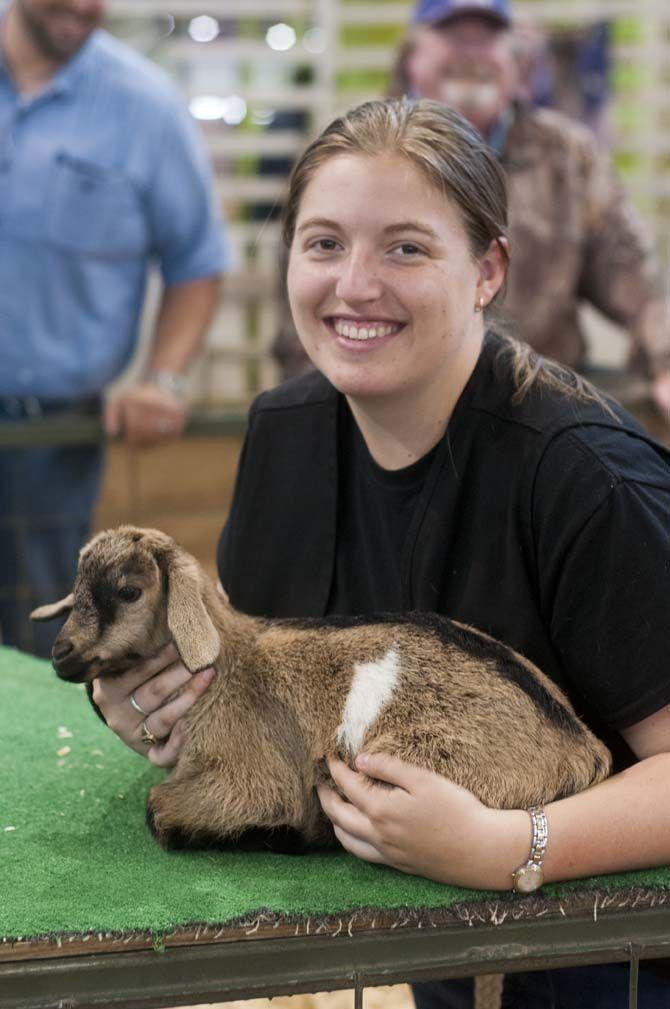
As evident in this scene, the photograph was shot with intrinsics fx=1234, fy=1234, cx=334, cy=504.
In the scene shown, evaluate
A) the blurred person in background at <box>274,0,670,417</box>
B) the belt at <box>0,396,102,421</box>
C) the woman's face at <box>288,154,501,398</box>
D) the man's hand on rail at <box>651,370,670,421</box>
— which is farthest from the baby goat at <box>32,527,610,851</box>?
the man's hand on rail at <box>651,370,670,421</box>

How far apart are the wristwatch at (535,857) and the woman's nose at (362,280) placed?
1.78 feet

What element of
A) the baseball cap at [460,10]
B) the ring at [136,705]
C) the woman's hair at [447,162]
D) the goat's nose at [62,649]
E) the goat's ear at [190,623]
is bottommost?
the ring at [136,705]

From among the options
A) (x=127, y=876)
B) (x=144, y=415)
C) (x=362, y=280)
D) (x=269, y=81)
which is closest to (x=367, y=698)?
(x=127, y=876)

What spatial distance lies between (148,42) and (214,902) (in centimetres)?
435

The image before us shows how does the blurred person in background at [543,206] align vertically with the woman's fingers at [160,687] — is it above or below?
above

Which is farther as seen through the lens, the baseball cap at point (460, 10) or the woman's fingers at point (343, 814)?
the baseball cap at point (460, 10)

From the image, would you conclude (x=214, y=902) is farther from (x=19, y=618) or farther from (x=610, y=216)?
(x=610, y=216)

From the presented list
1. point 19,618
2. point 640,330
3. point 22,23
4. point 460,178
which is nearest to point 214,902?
point 460,178

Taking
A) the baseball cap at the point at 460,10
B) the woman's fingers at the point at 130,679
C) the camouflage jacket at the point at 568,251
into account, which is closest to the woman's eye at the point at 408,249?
the woman's fingers at the point at 130,679

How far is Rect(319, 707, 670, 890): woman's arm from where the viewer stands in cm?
117

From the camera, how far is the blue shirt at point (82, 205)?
2736 mm

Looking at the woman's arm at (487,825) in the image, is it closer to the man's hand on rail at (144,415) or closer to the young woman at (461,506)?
the young woman at (461,506)

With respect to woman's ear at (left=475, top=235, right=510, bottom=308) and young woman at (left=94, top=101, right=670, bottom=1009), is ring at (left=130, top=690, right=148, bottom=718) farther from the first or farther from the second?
woman's ear at (left=475, top=235, right=510, bottom=308)

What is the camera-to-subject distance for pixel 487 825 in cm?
117
